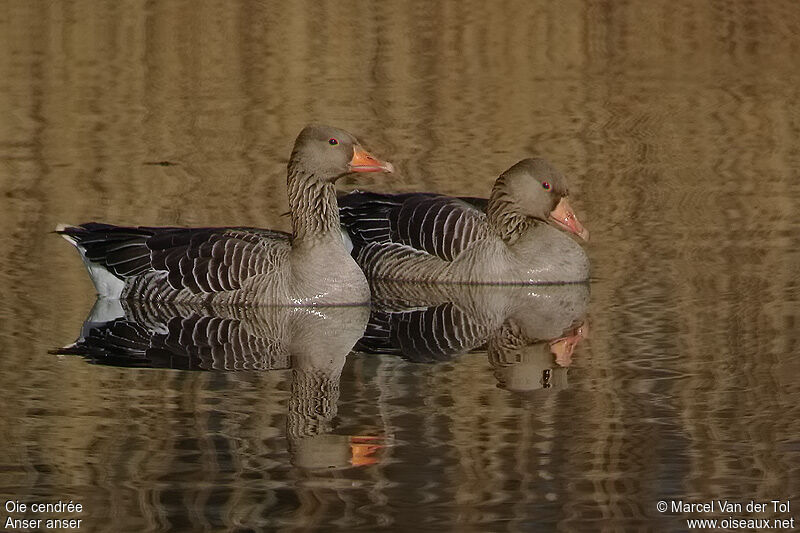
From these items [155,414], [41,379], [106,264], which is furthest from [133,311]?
[155,414]

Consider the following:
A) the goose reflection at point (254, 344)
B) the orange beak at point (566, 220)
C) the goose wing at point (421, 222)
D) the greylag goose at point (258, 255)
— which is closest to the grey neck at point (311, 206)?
the greylag goose at point (258, 255)

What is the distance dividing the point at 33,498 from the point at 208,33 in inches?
786

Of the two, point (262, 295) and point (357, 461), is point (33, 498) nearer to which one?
point (357, 461)

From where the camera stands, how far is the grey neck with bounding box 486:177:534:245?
601 inches

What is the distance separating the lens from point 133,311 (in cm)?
1364

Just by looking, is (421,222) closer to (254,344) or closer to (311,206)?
(311,206)

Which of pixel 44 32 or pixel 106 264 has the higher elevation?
pixel 44 32

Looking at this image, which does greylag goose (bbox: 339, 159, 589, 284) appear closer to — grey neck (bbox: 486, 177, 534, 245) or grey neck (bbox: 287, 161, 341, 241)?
grey neck (bbox: 486, 177, 534, 245)

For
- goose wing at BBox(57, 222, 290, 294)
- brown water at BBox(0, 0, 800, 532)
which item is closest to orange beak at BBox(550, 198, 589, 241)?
brown water at BBox(0, 0, 800, 532)

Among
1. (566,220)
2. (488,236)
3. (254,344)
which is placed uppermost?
(566,220)

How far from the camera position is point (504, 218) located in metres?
15.3

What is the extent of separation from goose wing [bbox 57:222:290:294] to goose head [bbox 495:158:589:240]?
2271mm

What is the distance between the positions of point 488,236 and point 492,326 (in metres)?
1.97

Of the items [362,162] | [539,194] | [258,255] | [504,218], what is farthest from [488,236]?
[258,255]
